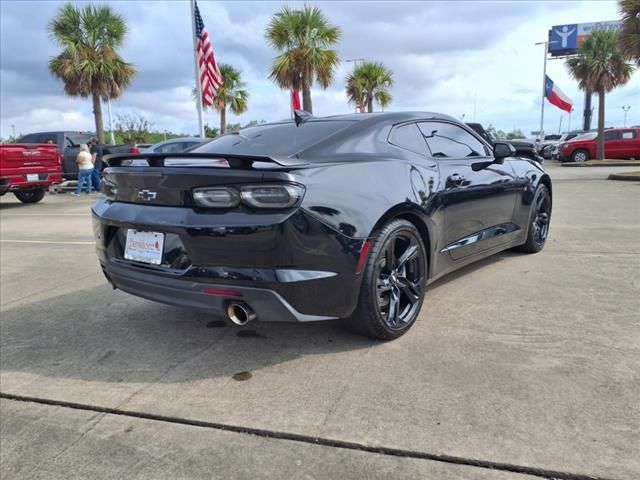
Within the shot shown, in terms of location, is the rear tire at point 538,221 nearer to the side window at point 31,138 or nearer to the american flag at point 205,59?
the american flag at point 205,59

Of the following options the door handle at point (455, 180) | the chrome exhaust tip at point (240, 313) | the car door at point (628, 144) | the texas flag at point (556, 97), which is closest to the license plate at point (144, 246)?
the chrome exhaust tip at point (240, 313)

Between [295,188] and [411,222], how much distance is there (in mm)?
1049

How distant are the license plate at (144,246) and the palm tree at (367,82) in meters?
32.5

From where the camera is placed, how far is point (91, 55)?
1967cm

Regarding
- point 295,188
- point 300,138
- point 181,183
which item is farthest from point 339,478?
point 300,138

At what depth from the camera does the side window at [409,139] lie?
3449 mm

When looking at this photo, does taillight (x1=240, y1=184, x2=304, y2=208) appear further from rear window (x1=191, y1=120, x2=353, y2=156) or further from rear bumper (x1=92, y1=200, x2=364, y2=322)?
rear window (x1=191, y1=120, x2=353, y2=156)

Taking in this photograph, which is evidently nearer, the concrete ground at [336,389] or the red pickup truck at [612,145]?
the concrete ground at [336,389]

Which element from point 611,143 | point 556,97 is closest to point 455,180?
point 611,143

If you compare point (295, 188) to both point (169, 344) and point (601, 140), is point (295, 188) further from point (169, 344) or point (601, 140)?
point (601, 140)

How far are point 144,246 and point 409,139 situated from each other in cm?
187

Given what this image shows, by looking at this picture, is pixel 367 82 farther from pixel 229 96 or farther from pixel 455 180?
pixel 455 180

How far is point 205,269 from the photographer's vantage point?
2693mm

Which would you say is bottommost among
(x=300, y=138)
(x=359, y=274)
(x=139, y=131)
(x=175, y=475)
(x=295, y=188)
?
(x=175, y=475)
